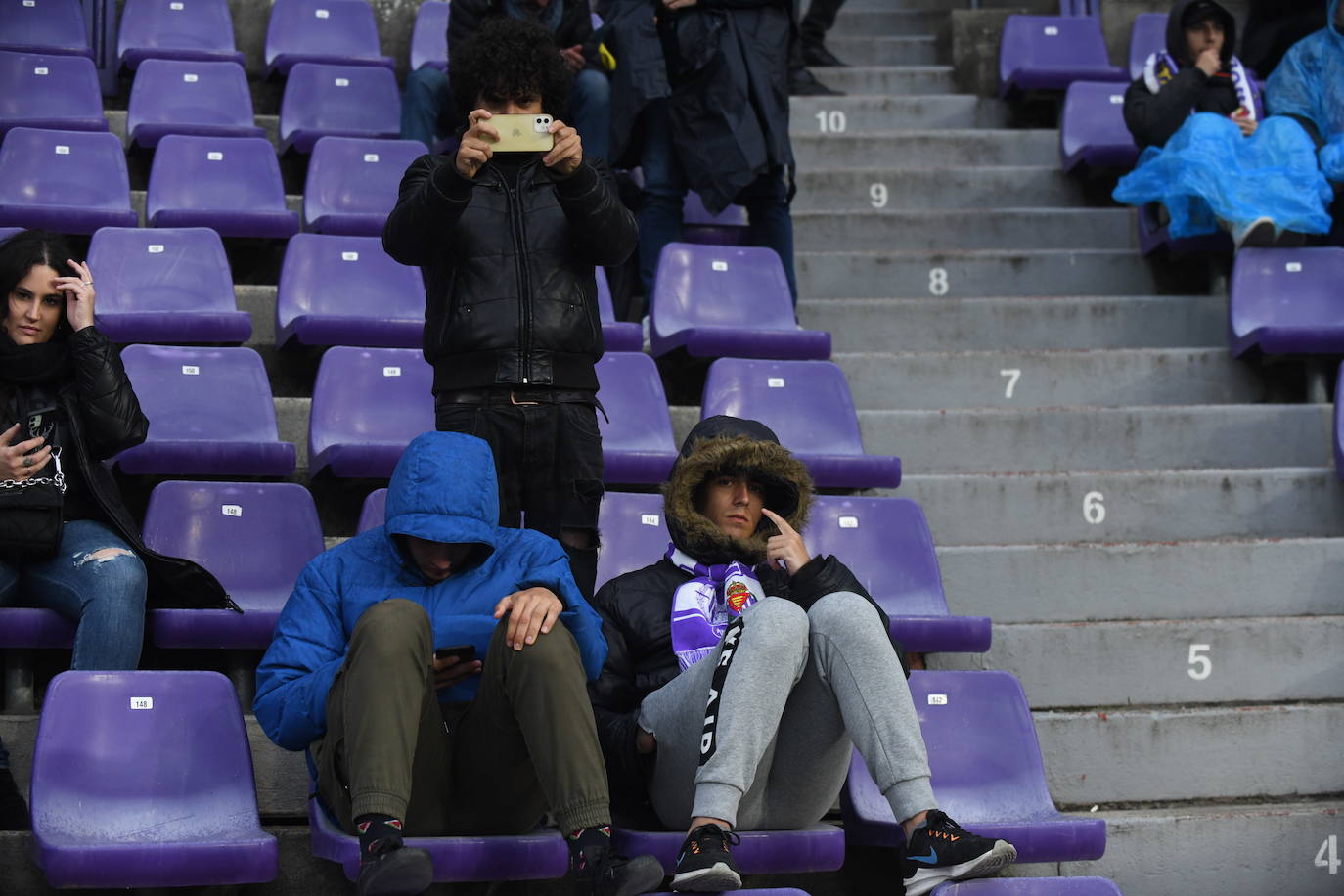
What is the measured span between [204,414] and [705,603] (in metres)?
1.42

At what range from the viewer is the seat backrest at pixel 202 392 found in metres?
4.12

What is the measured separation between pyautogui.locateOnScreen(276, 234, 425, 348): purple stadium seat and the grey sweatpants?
176 centimetres

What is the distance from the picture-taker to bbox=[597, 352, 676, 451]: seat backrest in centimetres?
428

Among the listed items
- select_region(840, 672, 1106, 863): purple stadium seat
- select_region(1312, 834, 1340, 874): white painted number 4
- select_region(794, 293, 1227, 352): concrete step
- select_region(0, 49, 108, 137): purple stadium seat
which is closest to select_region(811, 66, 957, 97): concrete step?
select_region(794, 293, 1227, 352): concrete step

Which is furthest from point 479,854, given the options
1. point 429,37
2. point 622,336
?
point 429,37

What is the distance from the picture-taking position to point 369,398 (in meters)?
4.24

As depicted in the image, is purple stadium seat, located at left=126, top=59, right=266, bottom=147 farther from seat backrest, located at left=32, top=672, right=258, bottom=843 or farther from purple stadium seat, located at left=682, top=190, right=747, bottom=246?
seat backrest, located at left=32, top=672, right=258, bottom=843

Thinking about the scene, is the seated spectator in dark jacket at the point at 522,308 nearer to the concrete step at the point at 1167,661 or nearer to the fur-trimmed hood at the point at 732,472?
the fur-trimmed hood at the point at 732,472

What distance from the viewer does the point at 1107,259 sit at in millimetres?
5590

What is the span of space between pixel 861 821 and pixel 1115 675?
3.29 ft

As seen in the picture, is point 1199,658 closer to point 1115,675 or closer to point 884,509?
point 1115,675

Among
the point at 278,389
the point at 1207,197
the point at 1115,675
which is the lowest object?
the point at 1115,675

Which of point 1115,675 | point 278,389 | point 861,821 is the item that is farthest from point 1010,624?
point 278,389

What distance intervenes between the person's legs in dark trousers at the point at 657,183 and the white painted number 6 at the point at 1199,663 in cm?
187
